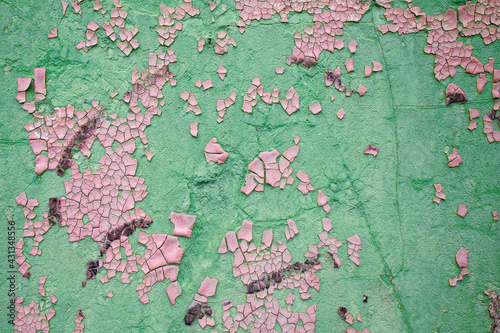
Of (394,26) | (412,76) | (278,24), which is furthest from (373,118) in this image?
(278,24)

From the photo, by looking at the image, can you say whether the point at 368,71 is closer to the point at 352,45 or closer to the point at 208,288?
the point at 352,45

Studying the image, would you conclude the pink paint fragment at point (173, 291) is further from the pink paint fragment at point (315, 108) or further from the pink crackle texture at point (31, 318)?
the pink paint fragment at point (315, 108)

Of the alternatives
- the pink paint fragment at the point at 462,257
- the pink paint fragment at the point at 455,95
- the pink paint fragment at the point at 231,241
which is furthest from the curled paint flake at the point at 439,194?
the pink paint fragment at the point at 231,241

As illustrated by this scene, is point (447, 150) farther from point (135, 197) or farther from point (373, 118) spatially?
point (135, 197)

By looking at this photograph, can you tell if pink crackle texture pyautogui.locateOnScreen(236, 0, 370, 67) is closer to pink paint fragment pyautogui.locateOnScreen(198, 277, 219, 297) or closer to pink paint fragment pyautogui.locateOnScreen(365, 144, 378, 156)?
pink paint fragment pyautogui.locateOnScreen(365, 144, 378, 156)

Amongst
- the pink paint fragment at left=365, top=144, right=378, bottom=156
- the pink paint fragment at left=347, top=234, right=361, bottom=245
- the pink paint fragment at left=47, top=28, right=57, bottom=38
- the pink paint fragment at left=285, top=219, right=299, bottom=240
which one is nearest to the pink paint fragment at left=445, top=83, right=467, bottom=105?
the pink paint fragment at left=365, top=144, right=378, bottom=156

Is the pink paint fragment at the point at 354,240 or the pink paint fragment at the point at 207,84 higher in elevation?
the pink paint fragment at the point at 207,84

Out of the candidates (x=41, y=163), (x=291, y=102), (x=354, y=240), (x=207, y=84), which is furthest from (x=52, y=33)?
(x=354, y=240)
